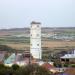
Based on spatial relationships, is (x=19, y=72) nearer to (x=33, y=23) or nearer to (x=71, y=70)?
(x=71, y=70)

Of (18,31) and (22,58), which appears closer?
(22,58)

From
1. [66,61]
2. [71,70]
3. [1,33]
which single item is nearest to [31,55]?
[66,61]

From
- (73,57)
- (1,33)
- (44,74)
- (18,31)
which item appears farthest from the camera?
(18,31)

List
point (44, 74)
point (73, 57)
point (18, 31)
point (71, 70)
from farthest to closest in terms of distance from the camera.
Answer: point (18, 31) < point (73, 57) < point (71, 70) < point (44, 74)

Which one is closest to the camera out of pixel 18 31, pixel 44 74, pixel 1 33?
pixel 44 74

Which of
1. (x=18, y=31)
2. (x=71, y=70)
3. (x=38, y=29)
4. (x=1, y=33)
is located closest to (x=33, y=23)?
(x=38, y=29)

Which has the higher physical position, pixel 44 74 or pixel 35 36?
pixel 35 36

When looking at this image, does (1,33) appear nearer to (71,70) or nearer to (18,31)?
(18,31)

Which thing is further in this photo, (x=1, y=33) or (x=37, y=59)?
(x=1, y=33)

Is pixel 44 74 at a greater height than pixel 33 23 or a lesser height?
lesser
